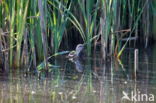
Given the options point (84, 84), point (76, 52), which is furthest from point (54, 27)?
point (84, 84)

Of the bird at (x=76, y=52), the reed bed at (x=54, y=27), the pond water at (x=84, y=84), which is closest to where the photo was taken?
the pond water at (x=84, y=84)

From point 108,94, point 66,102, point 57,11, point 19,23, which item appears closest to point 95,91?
point 108,94

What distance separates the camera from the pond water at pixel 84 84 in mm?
4734

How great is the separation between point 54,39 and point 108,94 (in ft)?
7.41

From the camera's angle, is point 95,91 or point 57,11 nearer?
point 95,91

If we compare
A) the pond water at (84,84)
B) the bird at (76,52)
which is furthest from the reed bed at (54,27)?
the pond water at (84,84)

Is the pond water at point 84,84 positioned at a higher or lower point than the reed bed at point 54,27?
lower

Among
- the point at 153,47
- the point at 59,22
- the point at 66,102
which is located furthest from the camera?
the point at 153,47

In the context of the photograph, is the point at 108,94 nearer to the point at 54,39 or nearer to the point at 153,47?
the point at 54,39

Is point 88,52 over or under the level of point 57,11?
under

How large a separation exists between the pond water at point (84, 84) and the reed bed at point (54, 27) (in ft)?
0.89

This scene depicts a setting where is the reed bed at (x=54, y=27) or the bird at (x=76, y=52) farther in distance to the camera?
the bird at (x=76, y=52)

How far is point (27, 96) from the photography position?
190 inches

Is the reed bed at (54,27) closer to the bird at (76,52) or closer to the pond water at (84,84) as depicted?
the bird at (76,52)
